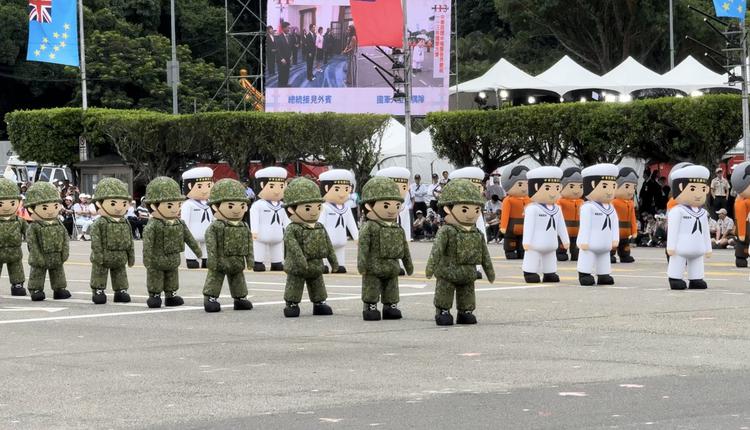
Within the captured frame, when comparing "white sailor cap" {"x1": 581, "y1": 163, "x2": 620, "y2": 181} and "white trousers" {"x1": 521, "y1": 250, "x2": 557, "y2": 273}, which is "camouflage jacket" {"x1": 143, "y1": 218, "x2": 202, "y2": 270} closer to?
"white trousers" {"x1": 521, "y1": 250, "x2": 557, "y2": 273}

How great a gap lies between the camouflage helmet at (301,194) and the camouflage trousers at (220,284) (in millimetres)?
1245

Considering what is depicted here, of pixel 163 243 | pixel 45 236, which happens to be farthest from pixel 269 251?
pixel 163 243

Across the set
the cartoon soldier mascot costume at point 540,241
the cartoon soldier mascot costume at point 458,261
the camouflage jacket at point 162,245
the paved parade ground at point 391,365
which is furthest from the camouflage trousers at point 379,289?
the cartoon soldier mascot costume at point 540,241

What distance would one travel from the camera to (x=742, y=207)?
2338 centimetres

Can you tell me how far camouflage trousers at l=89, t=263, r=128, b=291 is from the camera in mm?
19359

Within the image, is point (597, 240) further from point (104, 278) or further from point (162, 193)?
point (104, 278)

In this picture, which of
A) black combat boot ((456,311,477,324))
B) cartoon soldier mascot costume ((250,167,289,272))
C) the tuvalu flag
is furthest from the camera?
the tuvalu flag

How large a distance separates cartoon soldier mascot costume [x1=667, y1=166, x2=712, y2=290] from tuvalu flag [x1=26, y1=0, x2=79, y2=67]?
27806 mm

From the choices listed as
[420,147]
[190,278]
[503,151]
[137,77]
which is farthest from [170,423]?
[137,77]

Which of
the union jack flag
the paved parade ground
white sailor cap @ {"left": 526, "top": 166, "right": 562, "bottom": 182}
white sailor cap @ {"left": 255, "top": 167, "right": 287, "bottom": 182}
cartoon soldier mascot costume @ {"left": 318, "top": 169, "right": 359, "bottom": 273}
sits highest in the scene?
the union jack flag

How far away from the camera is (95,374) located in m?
12.4

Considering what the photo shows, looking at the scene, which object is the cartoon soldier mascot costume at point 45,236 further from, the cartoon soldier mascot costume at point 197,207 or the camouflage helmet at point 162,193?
the cartoon soldier mascot costume at point 197,207

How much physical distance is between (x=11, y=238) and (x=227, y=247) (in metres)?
4.36

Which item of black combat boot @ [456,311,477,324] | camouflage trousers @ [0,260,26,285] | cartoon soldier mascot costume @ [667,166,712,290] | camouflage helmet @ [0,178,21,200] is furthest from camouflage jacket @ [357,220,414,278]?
camouflage trousers @ [0,260,26,285]
